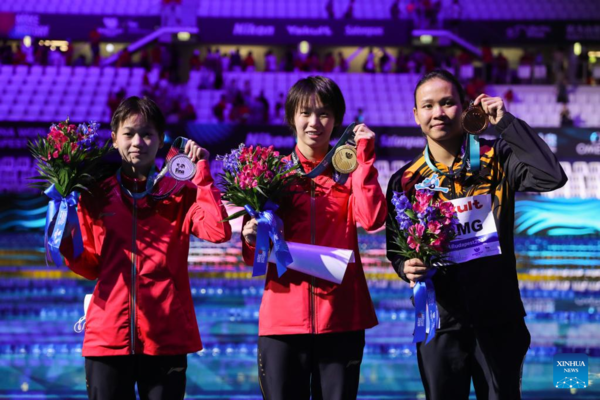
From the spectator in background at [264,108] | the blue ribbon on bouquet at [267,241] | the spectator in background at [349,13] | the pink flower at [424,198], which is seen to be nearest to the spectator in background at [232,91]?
the spectator in background at [264,108]

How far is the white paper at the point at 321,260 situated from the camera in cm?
259

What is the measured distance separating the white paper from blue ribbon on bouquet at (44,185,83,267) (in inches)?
29.5

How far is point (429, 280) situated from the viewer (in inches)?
101

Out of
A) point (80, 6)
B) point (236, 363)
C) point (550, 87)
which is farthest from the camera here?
point (80, 6)

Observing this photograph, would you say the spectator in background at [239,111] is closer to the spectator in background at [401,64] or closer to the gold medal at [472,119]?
the spectator in background at [401,64]

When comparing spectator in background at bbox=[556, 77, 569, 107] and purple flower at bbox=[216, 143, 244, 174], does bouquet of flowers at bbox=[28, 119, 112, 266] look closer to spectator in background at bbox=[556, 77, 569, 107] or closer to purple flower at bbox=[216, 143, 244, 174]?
purple flower at bbox=[216, 143, 244, 174]

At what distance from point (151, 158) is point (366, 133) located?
2.68 ft

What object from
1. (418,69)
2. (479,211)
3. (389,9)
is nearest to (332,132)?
(479,211)

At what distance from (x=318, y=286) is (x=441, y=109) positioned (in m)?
0.78

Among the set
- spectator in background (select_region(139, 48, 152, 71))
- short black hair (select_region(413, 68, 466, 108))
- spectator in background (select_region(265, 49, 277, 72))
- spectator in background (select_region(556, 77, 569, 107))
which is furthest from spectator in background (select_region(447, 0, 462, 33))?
short black hair (select_region(413, 68, 466, 108))

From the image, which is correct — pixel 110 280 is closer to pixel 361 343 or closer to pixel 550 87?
pixel 361 343

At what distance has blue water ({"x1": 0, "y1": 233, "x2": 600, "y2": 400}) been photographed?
4375mm

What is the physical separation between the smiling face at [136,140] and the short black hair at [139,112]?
0.04 feet

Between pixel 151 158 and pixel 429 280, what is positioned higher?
pixel 151 158
